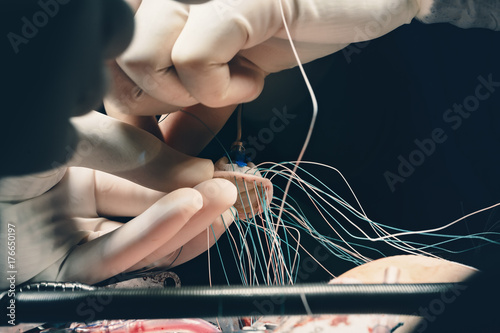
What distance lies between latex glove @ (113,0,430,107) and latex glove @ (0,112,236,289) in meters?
0.08

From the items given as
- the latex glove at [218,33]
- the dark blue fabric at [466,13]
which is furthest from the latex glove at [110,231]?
the dark blue fabric at [466,13]

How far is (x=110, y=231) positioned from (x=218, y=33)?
0.32 m

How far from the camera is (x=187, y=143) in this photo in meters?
0.64

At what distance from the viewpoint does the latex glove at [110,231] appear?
0.54 m

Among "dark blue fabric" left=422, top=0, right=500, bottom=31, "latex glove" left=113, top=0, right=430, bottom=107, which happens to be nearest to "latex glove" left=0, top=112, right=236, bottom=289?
"latex glove" left=113, top=0, right=430, bottom=107

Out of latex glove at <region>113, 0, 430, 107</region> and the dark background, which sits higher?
latex glove at <region>113, 0, 430, 107</region>

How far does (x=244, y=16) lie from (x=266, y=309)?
313mm

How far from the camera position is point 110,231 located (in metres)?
0.62

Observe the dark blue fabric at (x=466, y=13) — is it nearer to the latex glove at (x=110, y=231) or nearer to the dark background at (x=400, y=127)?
the dark background at (x=400, y=127)

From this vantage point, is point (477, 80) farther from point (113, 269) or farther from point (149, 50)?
point (113, 269)

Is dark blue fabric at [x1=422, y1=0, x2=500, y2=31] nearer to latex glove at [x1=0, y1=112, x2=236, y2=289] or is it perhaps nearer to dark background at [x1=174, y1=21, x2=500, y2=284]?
dark background at [x1=174, y1=21, x2=500, y2=284]

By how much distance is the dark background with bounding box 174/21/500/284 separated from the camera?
2.05 feet

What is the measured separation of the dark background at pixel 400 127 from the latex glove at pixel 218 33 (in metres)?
0.10

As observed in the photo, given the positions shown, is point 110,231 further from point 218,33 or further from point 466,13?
point 466,13
